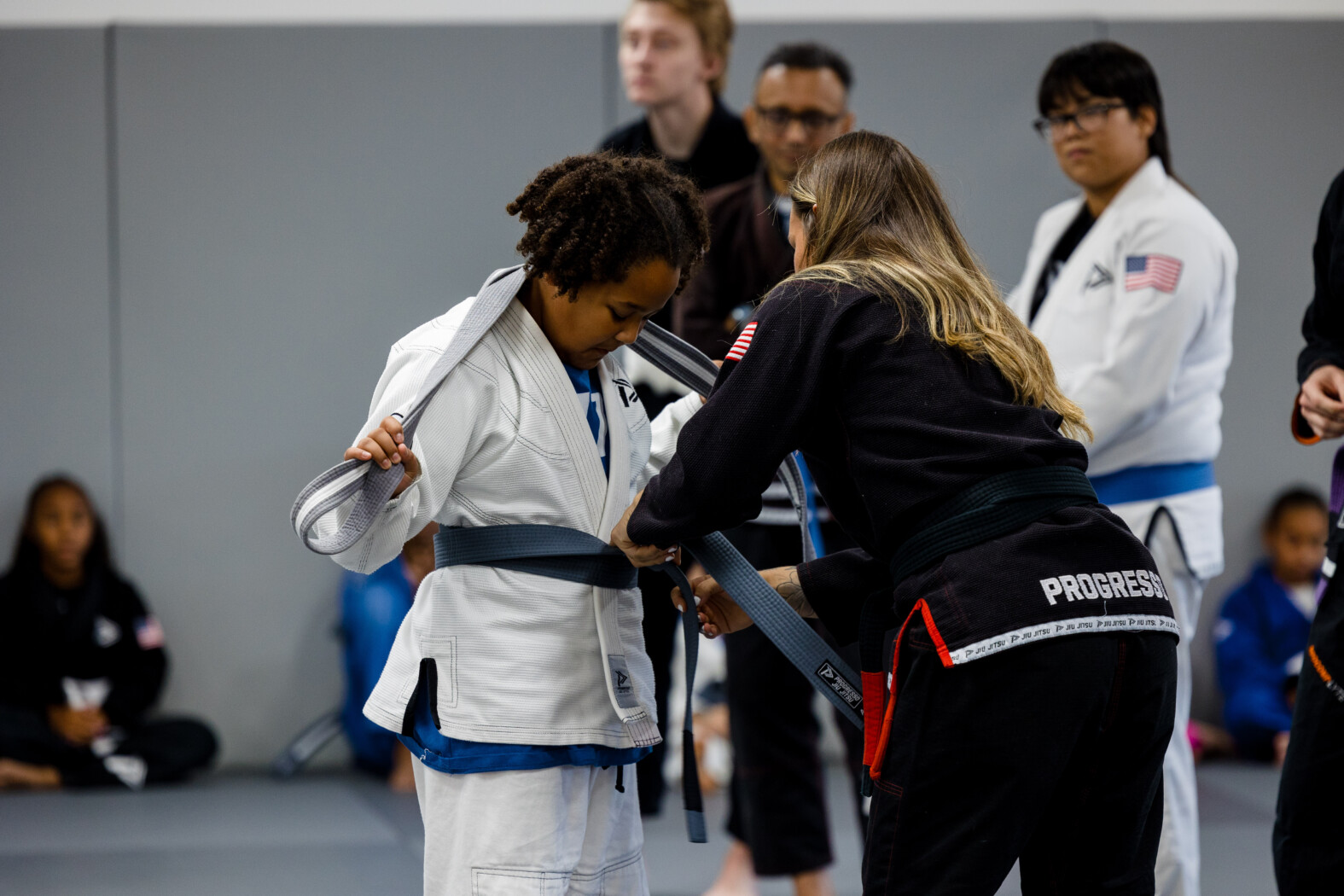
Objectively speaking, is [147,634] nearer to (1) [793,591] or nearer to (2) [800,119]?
(2) [800,119]

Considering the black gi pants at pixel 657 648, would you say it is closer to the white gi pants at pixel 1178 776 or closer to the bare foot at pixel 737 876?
the bare foot at pixel 737 876

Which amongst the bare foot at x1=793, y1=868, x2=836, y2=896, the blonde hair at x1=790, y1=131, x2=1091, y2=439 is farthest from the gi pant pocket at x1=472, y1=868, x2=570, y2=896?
the bare foot at x1=793, y1=868, x2=836, y2=896

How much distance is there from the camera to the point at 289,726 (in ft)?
17.0

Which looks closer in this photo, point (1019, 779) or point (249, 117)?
point (1019, 779)

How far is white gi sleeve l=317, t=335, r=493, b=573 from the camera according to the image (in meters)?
1.73

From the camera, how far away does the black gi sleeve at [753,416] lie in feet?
5.58

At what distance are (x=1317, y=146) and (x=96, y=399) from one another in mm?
4864

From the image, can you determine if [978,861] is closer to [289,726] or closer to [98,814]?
[98,814]

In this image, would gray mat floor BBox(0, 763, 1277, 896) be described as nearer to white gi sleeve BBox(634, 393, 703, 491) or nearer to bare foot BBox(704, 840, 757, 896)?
bare foot BBox(704, 840, 757, 896)

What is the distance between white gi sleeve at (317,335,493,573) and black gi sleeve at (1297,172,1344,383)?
1.46 metres

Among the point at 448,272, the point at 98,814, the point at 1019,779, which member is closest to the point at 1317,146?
the point at 448,272

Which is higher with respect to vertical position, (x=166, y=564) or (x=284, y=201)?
(x=284, y=201)

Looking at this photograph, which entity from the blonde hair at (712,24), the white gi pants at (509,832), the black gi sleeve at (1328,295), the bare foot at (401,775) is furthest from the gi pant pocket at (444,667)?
the bare foot at (401,775)

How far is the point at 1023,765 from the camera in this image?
1.62m
